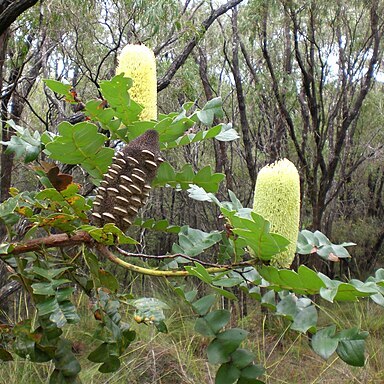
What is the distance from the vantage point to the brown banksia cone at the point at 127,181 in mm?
700

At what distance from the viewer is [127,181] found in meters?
0.70

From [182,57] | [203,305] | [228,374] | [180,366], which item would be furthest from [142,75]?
[182,57]

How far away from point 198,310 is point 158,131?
0.94 feet

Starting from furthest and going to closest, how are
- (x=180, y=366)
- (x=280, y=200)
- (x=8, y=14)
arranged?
(x=180, y=366)
(x=8, y=14)
(x=280, y=200)

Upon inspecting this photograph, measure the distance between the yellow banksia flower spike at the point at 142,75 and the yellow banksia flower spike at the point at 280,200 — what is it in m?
0.22

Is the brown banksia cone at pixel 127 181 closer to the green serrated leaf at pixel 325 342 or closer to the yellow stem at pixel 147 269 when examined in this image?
the yellow stem at pixel 147 269

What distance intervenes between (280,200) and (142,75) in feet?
1.02

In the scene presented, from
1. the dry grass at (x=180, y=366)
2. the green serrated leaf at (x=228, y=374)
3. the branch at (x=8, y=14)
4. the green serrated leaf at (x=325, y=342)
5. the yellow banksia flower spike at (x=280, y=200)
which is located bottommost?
the dry grass at (x=180, y=366)

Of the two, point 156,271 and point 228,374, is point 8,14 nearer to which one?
point 156,271

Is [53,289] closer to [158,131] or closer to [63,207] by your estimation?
[63,207]

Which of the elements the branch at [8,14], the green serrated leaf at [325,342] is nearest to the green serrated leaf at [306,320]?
the green serrated leaf at [325,342]

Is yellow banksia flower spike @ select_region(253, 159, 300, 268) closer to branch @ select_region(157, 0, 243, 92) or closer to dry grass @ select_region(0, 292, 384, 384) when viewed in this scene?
dry grass @ select_region(0, 292, 384, 384)

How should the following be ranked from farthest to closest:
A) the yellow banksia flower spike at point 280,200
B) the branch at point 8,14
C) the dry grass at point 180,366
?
the dry grass at point 180,366 < the branch at point 8,14 < the yellow banksia flower spike at point 280,200

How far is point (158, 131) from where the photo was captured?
2.48 feet
